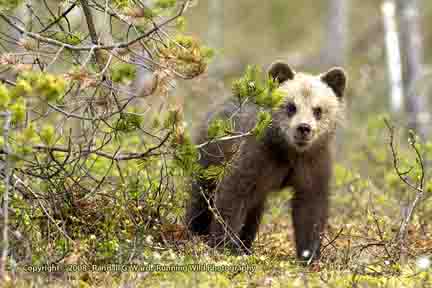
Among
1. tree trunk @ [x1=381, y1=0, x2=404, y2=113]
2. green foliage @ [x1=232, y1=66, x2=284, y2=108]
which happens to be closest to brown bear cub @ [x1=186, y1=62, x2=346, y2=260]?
green foliage @ [x1=232, y1=66, x2=284, y2=108]

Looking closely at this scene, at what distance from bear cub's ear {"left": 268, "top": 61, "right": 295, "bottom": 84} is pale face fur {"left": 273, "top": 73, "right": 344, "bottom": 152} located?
0.22ft

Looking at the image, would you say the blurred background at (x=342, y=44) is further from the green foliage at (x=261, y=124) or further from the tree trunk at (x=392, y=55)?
the green foliage at (x=261, y=124)

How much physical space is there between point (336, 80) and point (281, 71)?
2.35 ft

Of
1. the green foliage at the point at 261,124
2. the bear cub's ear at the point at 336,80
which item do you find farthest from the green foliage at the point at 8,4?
the bear cub's ear at the point at 336,80

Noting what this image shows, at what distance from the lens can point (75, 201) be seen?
715 centimetres

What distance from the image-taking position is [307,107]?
8.20 meters

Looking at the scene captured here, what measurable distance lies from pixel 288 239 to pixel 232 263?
3087 millimetres

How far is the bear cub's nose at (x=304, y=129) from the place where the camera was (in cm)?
785

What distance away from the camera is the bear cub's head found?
314 inches

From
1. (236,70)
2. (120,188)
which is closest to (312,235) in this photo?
(120,188)

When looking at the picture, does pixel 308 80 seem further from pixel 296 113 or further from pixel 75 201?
pixel 75 201

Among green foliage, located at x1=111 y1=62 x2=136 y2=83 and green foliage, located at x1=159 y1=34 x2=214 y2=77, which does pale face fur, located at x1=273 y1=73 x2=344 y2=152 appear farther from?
green foliage, located at x1=111 y1=62 x2=136 y2=83

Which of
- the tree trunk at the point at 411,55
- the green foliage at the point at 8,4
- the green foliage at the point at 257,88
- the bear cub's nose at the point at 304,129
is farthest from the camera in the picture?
the tree trunk at the point at 411,55

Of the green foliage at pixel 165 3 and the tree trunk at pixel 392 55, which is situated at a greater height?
the tree trunk at pixel 392 55
